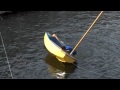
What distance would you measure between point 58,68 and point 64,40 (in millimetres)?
7249

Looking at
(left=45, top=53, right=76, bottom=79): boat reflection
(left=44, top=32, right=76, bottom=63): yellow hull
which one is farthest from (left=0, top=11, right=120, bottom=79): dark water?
(left=44, top=32, right=76, bottom=63): yellow hull

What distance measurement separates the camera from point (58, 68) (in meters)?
23.8

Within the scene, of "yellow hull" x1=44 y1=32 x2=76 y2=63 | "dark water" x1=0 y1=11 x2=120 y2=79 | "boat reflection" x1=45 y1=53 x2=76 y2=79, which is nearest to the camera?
"boat reflection" x1=45 y1=53 x2=76 y2=79

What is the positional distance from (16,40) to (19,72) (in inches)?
345

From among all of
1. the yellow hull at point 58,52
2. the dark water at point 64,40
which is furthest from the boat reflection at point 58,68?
the yellow hull at point 58,52

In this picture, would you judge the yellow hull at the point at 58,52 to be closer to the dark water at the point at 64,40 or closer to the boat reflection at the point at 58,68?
the boat reflection at the point at 58,68

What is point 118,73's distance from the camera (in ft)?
73.8

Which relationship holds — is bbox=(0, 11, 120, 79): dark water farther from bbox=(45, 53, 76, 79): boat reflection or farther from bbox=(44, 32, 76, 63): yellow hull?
bbox=(44, 32, 76, 63): yellow hull

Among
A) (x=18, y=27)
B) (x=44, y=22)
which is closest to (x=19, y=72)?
(x=18, y=27)

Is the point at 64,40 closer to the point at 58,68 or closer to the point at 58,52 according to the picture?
the point at 58,52

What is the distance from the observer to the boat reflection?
888 inches
